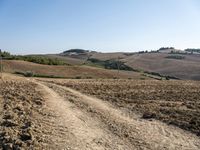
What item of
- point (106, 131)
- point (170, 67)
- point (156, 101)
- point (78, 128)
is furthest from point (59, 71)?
point (170, 67)

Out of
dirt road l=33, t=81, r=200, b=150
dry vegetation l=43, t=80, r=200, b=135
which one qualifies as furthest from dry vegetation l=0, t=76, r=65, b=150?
dry vegetation l=43, t=80, r=200, b=135

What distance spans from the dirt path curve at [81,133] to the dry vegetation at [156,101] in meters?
3.44

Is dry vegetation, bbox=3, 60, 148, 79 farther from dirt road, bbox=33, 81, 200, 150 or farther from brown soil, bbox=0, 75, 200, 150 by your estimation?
dirt road, bbox=33, 81, 200, 150

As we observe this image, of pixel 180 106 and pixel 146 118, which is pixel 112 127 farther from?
pixel 180 106

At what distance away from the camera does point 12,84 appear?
3250 cm

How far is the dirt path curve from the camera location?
15203mm

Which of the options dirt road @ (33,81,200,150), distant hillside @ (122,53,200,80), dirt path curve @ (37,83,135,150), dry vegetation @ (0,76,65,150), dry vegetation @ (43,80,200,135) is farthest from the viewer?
distant hillside @ (122,53,200,80)

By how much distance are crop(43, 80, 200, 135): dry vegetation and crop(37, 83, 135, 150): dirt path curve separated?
344cm

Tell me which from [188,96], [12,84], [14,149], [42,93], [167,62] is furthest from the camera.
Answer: [167,62]

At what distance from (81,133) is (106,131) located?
120 cm

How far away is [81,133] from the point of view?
1680 cm

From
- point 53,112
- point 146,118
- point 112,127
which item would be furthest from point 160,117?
point 53,112

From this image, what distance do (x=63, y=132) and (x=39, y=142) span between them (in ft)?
5.70

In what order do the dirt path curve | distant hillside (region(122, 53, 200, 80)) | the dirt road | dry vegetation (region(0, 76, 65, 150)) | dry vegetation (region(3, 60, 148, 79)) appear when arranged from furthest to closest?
distant hillside (region(122, 53, 200, 80)), dry vegetation (region(3, 60, 148, 79)), the dirt road, the dirt path curve, dry vegetation (region(0, 76, 65, 150))
